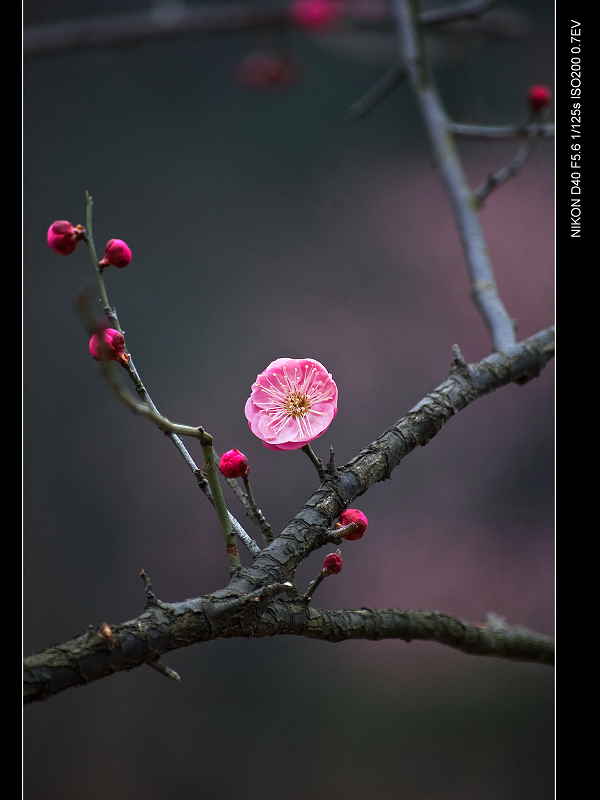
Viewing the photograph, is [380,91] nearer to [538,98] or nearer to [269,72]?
[538,98]

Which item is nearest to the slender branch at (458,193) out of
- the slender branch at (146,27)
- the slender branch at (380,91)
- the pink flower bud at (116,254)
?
the slender branch at (380,91)

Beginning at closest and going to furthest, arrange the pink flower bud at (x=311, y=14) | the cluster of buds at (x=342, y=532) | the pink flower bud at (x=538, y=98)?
1. the cluster of buds at (x=342, y=532)
2. the pink flower bud at (x=538, y=98)
3. the pink flower bud at (x=311, y=14)

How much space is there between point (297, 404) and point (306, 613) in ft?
0.49

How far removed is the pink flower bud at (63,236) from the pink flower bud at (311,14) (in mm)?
1245

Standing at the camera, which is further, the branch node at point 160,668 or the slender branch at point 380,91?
the slender branch at point 380,91

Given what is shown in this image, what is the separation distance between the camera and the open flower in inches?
18.6

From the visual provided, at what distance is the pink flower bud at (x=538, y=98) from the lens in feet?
2.78

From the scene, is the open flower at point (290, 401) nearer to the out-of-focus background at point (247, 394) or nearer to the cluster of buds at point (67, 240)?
the cluster of buds at point (67, 240)

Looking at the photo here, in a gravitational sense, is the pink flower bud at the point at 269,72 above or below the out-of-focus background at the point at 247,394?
above

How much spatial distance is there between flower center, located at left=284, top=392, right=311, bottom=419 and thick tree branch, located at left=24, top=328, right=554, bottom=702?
50mm

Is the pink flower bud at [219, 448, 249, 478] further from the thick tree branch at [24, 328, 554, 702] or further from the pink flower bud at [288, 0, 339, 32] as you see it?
the pink flower bud at [288, 0, 339, 32]
